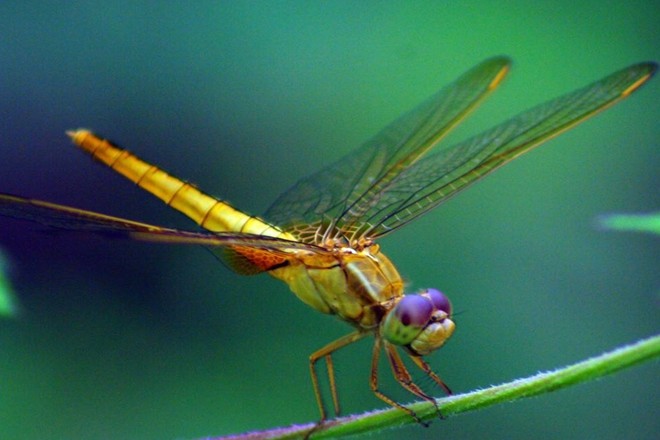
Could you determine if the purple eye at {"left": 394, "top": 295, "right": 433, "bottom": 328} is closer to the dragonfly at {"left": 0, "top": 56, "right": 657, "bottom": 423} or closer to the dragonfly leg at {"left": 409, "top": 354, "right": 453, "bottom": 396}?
the dragonfly at {"left": 0, "top": 56, "right": 657, "bottom": 423}

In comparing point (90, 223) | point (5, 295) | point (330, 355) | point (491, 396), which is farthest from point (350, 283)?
point (5, 295)

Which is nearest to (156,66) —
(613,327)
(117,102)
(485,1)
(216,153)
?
(117,102)

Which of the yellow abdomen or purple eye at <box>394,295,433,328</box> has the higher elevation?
the yellow abdomen

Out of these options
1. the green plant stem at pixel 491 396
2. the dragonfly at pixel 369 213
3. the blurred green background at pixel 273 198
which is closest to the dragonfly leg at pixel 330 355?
the dragonfly at pixel 369 213

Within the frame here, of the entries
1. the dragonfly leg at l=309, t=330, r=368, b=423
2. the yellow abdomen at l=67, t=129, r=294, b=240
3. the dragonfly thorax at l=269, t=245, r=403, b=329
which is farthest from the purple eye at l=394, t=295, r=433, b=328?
the yellow abdomen at l=67, t=129, r=294, b=240

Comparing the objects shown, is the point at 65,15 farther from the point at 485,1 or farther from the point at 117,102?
the point at 485,1

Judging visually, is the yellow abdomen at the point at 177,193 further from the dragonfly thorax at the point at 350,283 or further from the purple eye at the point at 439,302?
the purple eye at the point at 439,302

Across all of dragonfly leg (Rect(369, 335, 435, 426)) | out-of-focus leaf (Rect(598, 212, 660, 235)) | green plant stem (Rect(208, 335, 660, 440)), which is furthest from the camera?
dragonfly leg (Rect(369, 335, 435, 426))
